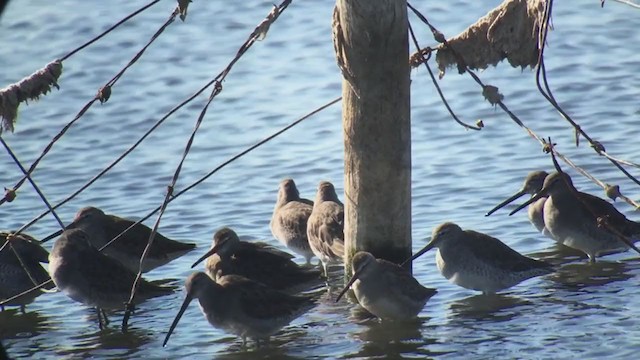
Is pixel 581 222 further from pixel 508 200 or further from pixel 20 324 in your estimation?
pixel 20 324

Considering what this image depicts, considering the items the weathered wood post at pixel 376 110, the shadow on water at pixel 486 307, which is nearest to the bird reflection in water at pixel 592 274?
the shadow on water at pixel 486 307

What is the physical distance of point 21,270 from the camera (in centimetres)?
934

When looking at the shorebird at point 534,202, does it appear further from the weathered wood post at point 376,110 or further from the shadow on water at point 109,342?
the shadow on water at point 109,342

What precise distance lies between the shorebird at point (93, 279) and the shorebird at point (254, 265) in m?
0.45

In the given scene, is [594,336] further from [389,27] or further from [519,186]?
[519,186]

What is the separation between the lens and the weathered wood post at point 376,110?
26.9 feet

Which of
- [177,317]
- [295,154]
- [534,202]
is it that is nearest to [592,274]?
[534,202]

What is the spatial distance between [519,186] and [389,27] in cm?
350

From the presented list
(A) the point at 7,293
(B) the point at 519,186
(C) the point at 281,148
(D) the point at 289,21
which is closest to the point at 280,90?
(C) the point at 281,148

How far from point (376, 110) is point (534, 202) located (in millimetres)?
2310

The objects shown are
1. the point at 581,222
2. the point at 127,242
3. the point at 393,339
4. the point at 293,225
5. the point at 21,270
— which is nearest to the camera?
the point at 393,339

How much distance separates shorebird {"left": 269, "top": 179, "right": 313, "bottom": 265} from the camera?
1018cm

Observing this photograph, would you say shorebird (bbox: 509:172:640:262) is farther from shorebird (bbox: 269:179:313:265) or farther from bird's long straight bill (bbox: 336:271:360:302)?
bird's long straight bill (bbox: 336:271:360:302)

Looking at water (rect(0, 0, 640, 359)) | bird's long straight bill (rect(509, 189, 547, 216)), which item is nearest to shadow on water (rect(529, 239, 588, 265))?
water (rect(0, 0, 640, 359))
